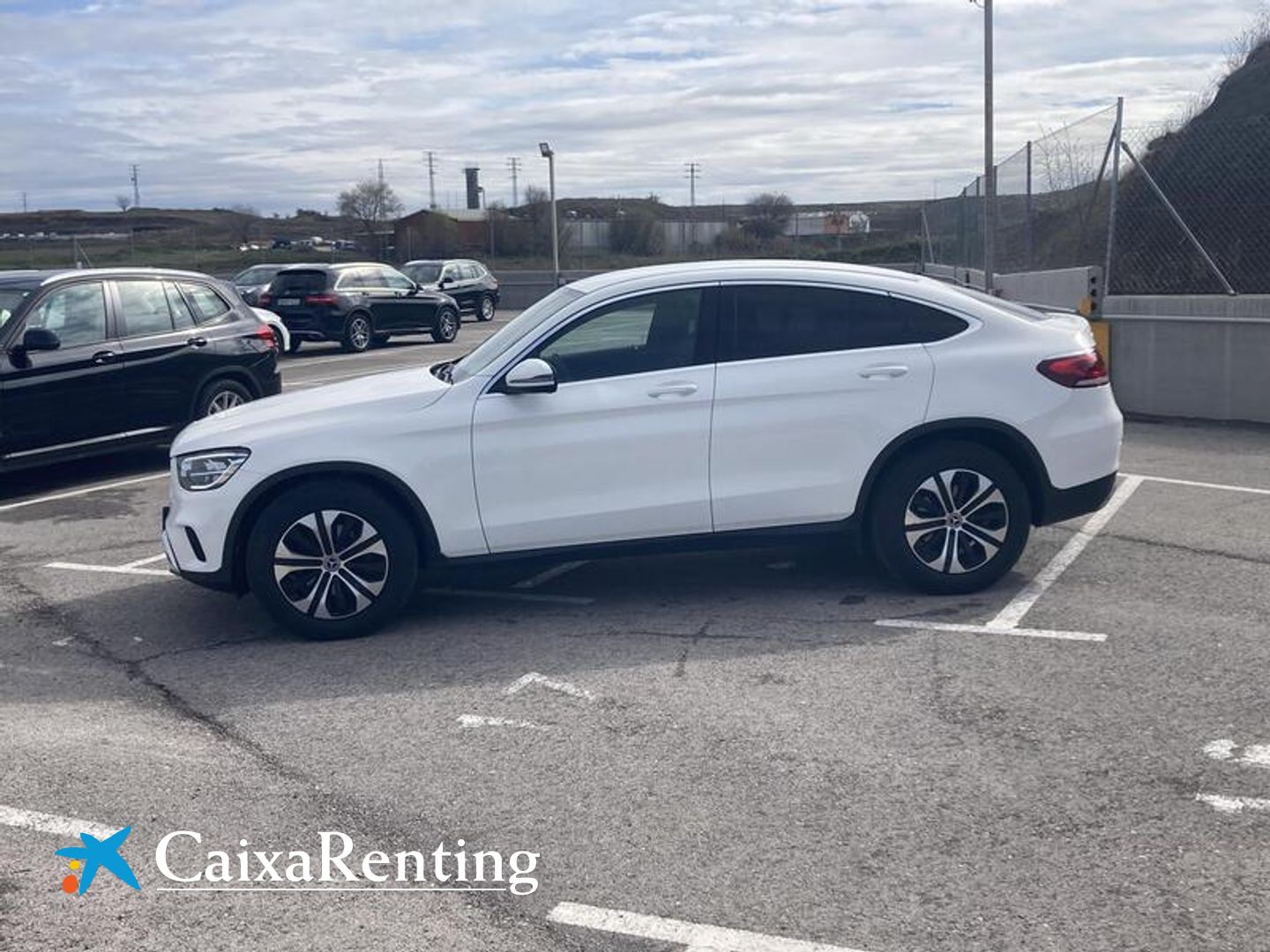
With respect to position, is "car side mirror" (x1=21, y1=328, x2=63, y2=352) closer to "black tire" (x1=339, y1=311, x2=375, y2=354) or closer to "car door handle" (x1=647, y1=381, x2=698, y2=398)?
"car door handle" (x1=647, y1=381, x2=698, y2=398)

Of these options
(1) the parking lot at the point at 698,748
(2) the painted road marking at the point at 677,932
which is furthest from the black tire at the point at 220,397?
(2) the painted road marking at the point at 677,932

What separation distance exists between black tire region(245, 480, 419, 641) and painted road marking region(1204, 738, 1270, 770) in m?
3.56

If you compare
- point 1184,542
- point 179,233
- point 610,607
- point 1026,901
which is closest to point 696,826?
point 1026,901

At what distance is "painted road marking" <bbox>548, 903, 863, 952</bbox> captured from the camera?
3.84 meters

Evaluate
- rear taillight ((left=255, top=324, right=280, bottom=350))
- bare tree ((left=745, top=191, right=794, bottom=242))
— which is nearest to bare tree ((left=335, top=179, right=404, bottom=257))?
bare tree ((left=745, top=191, right=794, bottom=242))

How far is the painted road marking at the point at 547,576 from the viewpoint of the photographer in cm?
785

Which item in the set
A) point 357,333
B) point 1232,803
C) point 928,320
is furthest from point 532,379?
point 357,333

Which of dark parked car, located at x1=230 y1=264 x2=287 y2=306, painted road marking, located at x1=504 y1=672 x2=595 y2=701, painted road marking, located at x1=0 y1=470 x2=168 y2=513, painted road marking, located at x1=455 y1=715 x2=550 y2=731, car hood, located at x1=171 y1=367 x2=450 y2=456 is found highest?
dark parked car, located at x1=230 y1=264 x2=287 y2=306

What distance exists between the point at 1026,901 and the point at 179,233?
176ft

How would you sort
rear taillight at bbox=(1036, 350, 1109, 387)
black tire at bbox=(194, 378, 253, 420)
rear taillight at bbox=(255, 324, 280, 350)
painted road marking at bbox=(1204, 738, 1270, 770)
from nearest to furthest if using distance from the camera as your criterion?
1. painted road marking at bbox=(1204, 738, 1270, 770)
2. rear taillight at bbox=(1036, 350, 1109, 387)
3. black tire at bbox=(194, 378, 253, 420)
4. rear taillight at bbox=(255, 324, 280, 350)

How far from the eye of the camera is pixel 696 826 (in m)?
4.60

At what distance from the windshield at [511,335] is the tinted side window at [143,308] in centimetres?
508

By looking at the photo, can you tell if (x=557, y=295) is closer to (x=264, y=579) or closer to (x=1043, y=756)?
(x=264, y=579)

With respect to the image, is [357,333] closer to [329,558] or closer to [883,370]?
[329,558]
